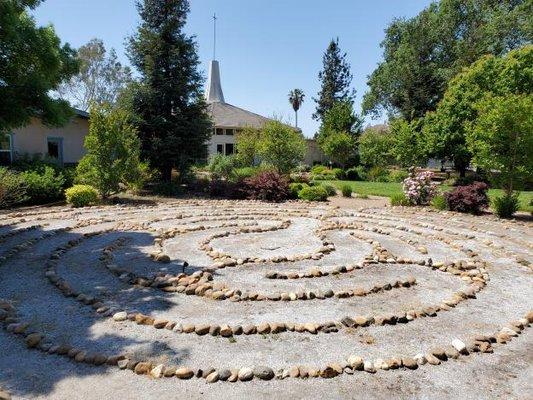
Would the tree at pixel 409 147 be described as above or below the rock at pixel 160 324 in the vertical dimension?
above

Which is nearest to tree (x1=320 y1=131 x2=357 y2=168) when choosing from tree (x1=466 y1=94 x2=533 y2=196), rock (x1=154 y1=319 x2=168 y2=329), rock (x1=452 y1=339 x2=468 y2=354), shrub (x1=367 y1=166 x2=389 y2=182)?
shrub (x1=367 y1=166 x2=389 y2=182)

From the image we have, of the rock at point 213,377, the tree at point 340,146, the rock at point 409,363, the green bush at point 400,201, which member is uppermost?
the tree at point 340,146

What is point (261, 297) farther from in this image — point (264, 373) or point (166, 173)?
point (166, 173)

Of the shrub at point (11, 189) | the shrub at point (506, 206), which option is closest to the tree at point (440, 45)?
the shrub at point (506, 206)

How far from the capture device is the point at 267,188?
1741 cm

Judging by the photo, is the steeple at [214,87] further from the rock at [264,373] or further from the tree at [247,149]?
the rock at [264,373]

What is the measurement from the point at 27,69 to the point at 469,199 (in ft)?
43.8

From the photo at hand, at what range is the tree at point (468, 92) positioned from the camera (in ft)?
82.6

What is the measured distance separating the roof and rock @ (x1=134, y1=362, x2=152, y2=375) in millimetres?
39098

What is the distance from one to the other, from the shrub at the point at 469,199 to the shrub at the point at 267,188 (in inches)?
254

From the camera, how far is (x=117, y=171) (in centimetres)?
1563

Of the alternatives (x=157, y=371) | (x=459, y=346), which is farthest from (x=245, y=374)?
(x=459, y=346)

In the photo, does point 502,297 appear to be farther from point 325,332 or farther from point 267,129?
point 267,129

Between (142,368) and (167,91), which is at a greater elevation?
(167,91)
